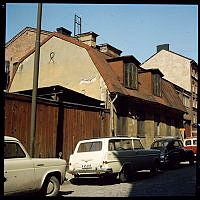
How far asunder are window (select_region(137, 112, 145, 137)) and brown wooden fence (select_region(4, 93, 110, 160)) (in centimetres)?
506

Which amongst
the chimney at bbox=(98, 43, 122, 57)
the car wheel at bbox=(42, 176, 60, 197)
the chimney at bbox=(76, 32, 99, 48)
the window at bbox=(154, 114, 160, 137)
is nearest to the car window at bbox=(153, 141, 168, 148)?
the window at bbox=(154, 114, 160, 137)

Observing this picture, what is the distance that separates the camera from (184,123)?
3253 cm

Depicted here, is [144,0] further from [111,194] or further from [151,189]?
[151,189]

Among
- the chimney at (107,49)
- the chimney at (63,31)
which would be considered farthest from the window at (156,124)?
the chimney at (63,31)

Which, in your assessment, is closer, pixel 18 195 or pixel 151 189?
pixel 18 195

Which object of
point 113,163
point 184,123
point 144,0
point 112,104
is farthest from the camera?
point 184,123

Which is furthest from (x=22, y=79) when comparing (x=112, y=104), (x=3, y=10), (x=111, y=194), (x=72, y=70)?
(x=3, y=10)

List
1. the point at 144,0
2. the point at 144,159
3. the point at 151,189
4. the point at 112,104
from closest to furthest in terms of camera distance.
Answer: the point at 144,0
the point at 151,189
the point at 144,159
the point at 112,104

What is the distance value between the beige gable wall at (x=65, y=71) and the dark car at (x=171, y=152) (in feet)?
15.4

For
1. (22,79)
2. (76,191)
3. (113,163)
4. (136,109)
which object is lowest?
(76,191)

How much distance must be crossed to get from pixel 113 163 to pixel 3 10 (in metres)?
7.96

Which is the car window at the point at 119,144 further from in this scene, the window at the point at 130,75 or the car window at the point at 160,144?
the window at the point at 130,75

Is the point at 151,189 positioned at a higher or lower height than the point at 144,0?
lower

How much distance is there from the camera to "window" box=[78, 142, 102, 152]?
416 inches
